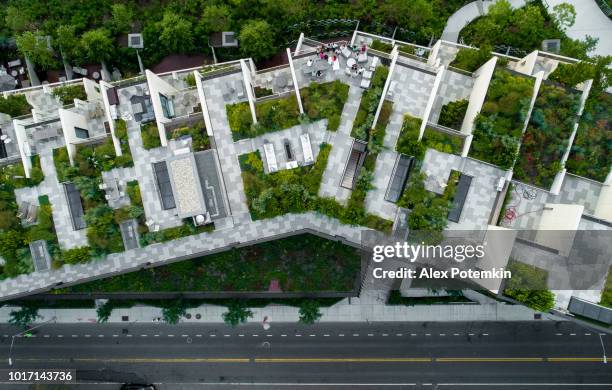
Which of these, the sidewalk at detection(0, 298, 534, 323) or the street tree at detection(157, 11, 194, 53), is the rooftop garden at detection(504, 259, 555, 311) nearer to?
the sidewalk at detection(0, 298, 534, 323)

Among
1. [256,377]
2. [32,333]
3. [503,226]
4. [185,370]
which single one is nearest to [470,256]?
[503,226]

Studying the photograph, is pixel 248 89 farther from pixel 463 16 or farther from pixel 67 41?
pixel 463 16

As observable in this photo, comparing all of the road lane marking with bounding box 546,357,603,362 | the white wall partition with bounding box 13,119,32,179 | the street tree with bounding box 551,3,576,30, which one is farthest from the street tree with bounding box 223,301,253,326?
the street tree with bounding box 551,3,576,30

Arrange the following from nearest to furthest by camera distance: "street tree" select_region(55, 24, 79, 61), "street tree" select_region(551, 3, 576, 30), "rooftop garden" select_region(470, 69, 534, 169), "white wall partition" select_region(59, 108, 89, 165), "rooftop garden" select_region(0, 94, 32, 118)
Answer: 1. "rooftop garden" select_region(470, 69, 534, 169)
2. "white wall partition" select_region(59, 108, 89, 165)
3. "rooftop garden" select_region(0, 94, 32, 118)
4. "street tree" select_region(551, 3, 576, 30)
5. "street tree" select_region(55, 24, 79, 61)

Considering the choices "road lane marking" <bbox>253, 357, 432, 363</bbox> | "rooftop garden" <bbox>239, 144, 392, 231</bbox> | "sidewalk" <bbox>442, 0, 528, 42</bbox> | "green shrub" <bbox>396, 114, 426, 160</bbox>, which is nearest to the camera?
"green shrub" <bbox>396, 114, 426, 160</bbox>

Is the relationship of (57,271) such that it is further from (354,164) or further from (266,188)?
(354,164)

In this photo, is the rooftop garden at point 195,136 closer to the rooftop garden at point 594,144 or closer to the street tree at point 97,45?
the street tree at point 97,45

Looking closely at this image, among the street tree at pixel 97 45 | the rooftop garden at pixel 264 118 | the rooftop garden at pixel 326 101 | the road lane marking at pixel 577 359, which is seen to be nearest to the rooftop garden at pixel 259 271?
the rooftop garden at pixel 264 118
